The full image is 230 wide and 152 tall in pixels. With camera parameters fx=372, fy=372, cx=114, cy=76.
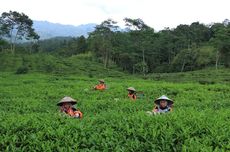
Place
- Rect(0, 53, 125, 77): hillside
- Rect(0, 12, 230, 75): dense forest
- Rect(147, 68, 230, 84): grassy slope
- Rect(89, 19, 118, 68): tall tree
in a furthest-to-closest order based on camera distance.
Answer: Rect(89, 19, 118, 68): tall tree, Rect(0, 12, 230, 75): dense forest, Rect(0, 53, 125, 77): hillside, Rect(147, 68, 230, 84): grassy slope

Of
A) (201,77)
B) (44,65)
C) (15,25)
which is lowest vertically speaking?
(44,65)

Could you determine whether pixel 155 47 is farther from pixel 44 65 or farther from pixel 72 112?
pixel 72 112

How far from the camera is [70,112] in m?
10.1

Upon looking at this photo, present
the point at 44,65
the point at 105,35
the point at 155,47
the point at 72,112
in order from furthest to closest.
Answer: the point at 155,47, the point at 105,35, the point at 44,65, the point at 72,112

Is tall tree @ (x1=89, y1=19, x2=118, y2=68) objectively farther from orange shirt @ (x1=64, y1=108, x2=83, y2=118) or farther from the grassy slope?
orange shirt @ (x1=64, y1=108, x2=83, y2=118)

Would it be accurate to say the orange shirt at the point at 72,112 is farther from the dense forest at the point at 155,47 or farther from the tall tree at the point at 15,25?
the tall tree at the point at 15,25

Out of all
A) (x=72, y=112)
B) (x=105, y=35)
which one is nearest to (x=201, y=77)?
(x=105, y=35)

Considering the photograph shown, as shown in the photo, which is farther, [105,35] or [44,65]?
[105,35]

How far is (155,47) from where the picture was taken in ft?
283

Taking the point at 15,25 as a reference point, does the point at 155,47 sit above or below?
below

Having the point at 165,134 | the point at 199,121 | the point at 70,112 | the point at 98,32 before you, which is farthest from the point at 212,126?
the point at 98,32

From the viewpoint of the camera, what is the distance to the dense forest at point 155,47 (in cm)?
7362

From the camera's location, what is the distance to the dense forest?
7362 centimetres

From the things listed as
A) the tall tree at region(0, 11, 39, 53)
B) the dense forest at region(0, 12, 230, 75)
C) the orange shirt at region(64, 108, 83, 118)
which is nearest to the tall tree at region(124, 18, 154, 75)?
the dense forest at region(0, 12, 230, 75)
